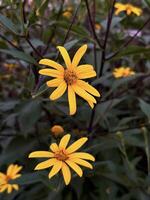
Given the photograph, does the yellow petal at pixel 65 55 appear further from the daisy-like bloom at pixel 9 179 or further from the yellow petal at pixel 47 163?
the daisy-like bloom at pixel 9 179

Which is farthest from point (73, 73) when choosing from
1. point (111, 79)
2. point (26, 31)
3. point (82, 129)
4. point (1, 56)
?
point (1, 56)

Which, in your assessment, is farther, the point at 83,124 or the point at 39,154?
the point at 83,124

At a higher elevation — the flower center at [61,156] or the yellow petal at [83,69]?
the yellow petal at [83,69]

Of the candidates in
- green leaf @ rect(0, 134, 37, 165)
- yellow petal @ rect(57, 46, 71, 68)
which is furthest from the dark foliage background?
yellow petal @ rect(57, 46, 71, 68)

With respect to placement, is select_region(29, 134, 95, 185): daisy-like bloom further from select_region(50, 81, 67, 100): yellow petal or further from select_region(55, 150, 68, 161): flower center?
select_region(50, 81, 67, 100): yellow petal

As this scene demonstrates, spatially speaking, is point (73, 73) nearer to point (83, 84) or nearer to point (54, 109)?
point (83, 84)

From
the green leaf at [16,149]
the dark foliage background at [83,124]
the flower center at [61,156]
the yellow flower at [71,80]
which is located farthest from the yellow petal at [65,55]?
the green leaf at [16,149]

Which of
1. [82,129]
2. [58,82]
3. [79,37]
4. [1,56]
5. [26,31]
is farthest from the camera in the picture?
[1,56]

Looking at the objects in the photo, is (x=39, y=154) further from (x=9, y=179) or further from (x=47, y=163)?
(x=9, y=179)

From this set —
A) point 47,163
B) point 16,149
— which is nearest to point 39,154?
point 47,163
